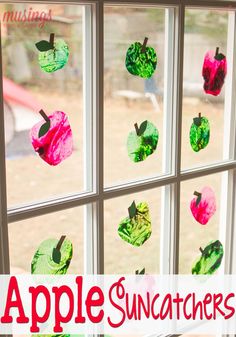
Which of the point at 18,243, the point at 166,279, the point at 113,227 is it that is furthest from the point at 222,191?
the point at 18,243

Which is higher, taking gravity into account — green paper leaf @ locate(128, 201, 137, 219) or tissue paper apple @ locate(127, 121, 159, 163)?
tissue paper apple @ locate(127, 121, 159, 163)

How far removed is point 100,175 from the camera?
1895 millimetres

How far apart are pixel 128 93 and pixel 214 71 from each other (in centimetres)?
47

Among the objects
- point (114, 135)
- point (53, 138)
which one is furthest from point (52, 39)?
point (114, 135)

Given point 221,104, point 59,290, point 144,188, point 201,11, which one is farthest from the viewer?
point 221,104

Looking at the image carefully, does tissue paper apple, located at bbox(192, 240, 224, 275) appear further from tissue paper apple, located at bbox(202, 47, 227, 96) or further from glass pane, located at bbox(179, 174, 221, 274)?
tissue paper apple, located at bbox(202, 47, 227, 96)

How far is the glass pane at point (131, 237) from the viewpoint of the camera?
2.02 m

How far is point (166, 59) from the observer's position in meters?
2.11

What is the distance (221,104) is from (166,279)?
751 millimetres

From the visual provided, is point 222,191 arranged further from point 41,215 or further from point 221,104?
point 41,215

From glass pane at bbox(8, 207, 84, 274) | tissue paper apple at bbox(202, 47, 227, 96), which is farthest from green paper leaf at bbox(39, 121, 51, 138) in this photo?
tissue paper apple at bbox(202, 47, 227, 96)

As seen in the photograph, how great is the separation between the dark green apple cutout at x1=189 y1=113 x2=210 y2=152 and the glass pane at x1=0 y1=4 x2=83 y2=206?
1.83 feet

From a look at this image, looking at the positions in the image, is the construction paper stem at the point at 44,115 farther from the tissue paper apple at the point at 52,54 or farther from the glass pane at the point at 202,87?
the glass pane at the point at 202,87

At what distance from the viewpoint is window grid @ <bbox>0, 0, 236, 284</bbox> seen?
1.74 meters
